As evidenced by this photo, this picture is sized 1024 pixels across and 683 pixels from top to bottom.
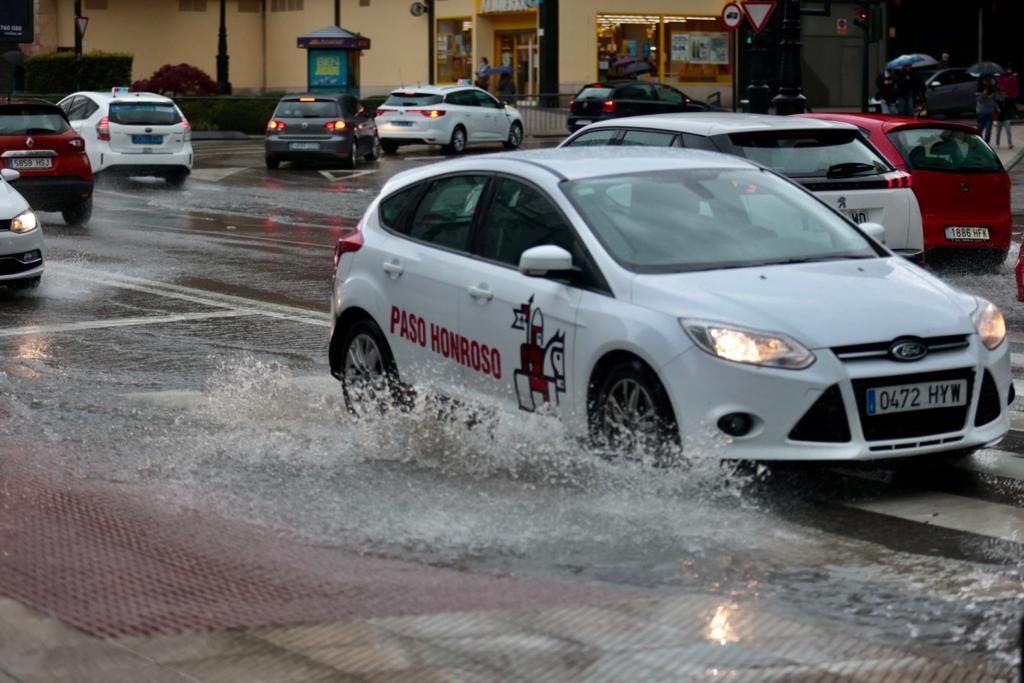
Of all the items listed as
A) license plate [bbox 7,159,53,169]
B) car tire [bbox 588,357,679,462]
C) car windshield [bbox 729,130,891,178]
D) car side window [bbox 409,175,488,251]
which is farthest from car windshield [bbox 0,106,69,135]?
car tire [bbox 588,357,679,462]

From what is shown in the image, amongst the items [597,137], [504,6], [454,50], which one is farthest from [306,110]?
[454,50]

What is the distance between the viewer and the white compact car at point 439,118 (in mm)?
39344

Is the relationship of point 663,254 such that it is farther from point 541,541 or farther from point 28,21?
point 28,21

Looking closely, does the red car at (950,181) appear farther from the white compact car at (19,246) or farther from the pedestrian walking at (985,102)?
the pedestrian walking at (985,102)

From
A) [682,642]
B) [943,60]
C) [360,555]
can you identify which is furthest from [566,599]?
[943,60]

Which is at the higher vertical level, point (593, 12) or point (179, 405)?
point (593, 12)

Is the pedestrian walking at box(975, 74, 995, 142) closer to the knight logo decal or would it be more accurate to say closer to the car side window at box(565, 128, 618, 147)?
the car side window at box(565, 128, 618, 147)

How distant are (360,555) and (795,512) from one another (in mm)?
1836

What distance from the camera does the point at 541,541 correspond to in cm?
685

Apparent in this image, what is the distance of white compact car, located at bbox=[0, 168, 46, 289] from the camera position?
15.4 metres

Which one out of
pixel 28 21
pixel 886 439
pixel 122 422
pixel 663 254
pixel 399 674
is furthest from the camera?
pixel 28 21

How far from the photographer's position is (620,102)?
41.1m

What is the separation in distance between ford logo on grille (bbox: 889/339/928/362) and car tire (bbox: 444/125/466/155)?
3272 cm

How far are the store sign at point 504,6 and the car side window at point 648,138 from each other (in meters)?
40.8
